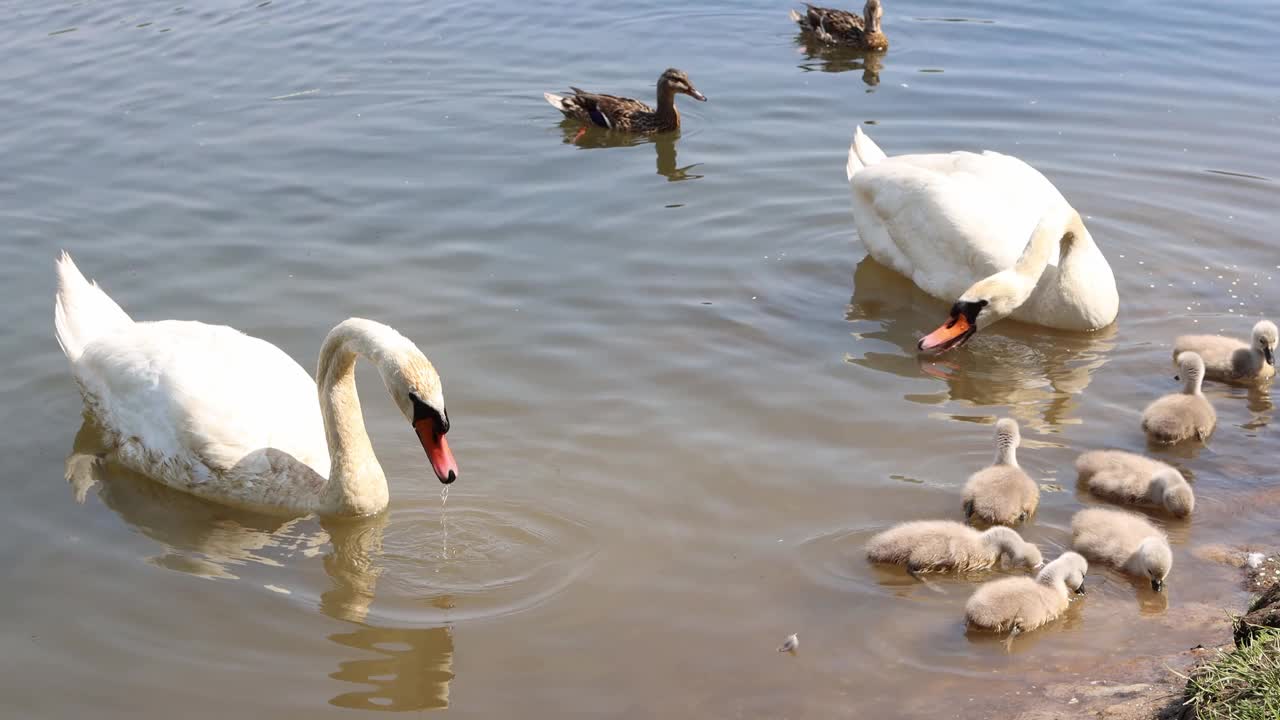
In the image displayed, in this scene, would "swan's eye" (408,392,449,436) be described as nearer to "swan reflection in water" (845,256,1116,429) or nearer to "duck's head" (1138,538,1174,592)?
"duck's head" (1138,538,1174,592)

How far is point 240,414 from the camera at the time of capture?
22.5 ft

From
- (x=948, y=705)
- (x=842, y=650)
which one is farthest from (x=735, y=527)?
(x=948, y=705)

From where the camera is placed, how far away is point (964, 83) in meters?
13.8

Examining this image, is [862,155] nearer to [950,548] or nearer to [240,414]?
[950,548]

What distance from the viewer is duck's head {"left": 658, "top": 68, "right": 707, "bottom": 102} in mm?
13211

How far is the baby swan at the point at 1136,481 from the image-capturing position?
6.38 meters

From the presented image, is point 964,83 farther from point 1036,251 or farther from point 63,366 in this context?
point 63,366

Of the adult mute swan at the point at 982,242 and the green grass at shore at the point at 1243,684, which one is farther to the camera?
the adult mute swan at the point at 982,242

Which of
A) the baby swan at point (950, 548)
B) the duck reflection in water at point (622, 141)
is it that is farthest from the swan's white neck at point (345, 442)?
the duck reflection in water at point (622, 141)

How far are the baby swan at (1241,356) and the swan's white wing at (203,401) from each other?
197 inches

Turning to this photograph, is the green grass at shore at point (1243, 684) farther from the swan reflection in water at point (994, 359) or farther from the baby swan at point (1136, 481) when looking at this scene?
the swan reflection in water at point (994, 359)

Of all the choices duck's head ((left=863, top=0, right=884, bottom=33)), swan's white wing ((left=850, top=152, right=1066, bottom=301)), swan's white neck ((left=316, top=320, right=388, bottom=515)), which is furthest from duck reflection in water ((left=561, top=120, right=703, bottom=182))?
swan's white neck ((left=316, top=320, right=388, bottom=515))

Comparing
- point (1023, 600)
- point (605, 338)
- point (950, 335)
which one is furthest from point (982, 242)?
point (1023, 600)

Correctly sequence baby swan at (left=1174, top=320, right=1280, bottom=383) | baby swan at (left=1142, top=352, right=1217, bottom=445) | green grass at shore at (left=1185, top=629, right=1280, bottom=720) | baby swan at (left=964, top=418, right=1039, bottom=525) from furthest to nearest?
baby swan at (left=1174, top=320, right=1280, bottom=383), baby swan at (left=1142, top=352, right=1217, bottom=445), baby swan at (left=964, top=418, right=1039, bottom=525), green grass at shore at (left=1185, top=629, right=1280, bottom=720)
